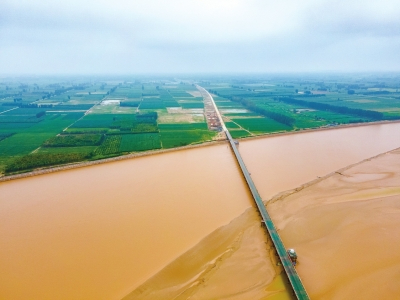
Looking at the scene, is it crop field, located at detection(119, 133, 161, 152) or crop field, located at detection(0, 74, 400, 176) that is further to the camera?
crop field, located at detection(119, 133, 161, 152)

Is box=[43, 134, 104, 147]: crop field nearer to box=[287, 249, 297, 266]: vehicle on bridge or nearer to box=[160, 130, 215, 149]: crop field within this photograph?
box=[160, 130, 215, 149]: crop field

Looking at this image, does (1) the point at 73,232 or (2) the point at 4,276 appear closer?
(2) the point at 4,276

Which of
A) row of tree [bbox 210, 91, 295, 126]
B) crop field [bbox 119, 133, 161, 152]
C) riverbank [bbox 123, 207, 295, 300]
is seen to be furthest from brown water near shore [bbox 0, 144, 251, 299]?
row of tree [bbox 210, 91, 295, 126]

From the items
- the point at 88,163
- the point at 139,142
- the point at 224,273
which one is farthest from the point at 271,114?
the point at 224,273

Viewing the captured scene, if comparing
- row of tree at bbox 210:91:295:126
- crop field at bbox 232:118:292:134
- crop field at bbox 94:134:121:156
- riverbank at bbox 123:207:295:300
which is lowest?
riverbank at bbox 123:207:295:300

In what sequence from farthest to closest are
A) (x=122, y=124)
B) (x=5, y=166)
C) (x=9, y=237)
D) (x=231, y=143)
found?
(x=122, y=124), (x=231, y=143), (x=5, y=166), (x=9, y=237)

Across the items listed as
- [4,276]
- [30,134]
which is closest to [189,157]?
[4,276]

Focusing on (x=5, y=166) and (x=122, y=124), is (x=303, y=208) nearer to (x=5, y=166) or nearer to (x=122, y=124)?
(x=5, y=166)
